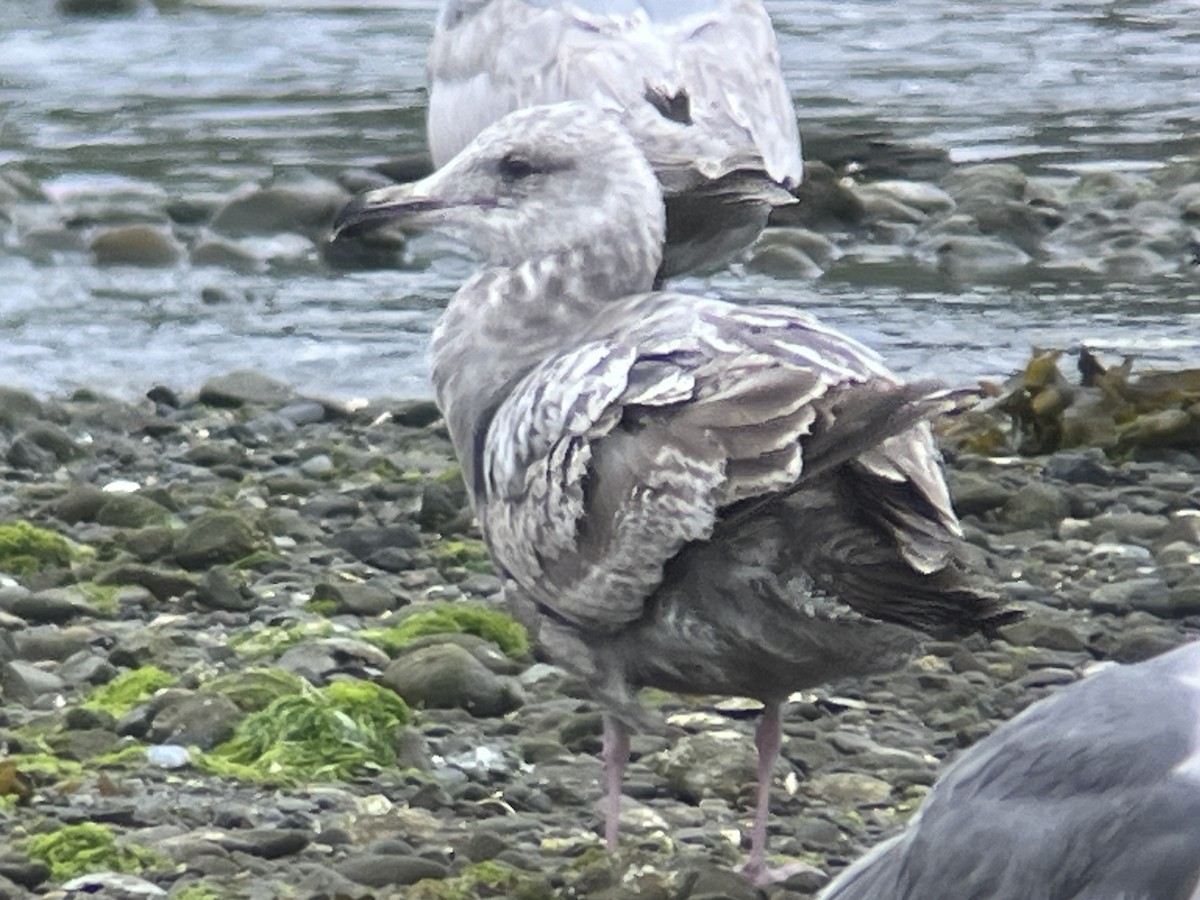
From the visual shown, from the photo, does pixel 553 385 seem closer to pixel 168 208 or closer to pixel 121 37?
pixel 168 208

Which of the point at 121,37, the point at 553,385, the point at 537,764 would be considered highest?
the point at 553,385

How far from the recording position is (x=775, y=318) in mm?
4676

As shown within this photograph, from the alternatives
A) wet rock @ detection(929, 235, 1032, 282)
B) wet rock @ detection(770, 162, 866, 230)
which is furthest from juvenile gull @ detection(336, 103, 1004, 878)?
wet rock @ detection(770, 162, 866, 230)

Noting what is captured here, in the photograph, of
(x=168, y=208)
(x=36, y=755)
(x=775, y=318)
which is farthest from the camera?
(x=168, y=208)

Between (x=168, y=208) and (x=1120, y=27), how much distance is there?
6627 mm

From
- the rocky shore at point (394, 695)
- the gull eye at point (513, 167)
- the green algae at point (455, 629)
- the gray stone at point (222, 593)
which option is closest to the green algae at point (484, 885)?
the rocky shore at point (394, 695)

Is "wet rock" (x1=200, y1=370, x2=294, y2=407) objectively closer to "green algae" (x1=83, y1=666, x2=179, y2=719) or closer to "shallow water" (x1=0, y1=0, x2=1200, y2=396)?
"shallow water" (x1=0, y1=0, x2=1200, y2=396)

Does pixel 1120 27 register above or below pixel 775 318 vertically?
below

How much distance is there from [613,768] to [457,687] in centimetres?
69

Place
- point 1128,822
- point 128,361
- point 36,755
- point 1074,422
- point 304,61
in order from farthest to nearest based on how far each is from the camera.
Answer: point 304,61 < point 128,361 < point 1074,422 < point 36,755 < point 1128,822

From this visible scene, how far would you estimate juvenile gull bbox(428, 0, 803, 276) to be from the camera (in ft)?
20.6

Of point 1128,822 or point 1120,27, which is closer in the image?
point 1128,822

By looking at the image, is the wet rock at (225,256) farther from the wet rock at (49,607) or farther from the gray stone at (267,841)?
the gray stone at (267,841)

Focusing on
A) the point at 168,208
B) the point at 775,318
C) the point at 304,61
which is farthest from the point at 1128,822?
the point at 304,61
